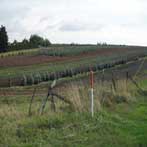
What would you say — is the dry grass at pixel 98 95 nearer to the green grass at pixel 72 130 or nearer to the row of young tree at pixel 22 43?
the green grass at pixel 72 130

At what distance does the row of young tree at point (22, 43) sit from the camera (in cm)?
10150

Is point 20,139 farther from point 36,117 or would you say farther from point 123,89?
A: point 123,89

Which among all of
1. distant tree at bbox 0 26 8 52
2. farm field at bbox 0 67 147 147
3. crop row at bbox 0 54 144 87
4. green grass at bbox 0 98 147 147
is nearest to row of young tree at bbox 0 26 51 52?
distant tree at bbox 0 26 8 52

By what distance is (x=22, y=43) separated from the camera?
121 metres

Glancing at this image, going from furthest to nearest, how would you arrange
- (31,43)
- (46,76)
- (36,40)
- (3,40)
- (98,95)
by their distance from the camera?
(36,40) → (31,43) → (3,40) → (46,76) → (98,95)

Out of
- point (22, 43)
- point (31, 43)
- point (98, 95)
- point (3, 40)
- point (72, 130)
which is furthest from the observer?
point (31, 43)

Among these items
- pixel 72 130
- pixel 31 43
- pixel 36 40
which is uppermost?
pixel 72 130

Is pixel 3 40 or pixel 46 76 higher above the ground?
pixel 3 40

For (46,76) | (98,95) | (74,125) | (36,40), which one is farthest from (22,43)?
(74,125)

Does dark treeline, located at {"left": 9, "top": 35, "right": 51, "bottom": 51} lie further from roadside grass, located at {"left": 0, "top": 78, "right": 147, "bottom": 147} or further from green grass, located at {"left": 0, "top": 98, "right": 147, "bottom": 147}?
green grass, located at {"left": 0, "top": 98, "right": 147, "bottom": 147}

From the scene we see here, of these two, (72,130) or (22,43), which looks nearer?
(72,130)

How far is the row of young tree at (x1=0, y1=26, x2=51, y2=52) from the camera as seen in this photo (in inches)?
3996

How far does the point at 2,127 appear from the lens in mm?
10461

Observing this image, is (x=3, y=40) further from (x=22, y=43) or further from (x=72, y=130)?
(x=72, y=130)
